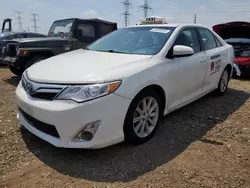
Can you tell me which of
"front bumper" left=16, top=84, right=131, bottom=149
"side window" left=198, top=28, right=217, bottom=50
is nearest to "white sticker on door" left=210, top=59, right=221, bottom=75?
"side window" left=198, top=28, right=217, bottom=50

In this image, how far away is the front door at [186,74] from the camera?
3.46 m

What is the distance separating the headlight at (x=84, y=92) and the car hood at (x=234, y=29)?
719cm

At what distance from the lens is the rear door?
4410 millimetres

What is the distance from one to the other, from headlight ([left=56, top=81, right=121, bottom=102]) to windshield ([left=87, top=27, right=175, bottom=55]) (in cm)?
109

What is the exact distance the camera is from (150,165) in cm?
270

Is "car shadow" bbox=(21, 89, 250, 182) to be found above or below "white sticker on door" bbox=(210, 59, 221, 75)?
below

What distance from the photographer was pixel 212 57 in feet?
14.8

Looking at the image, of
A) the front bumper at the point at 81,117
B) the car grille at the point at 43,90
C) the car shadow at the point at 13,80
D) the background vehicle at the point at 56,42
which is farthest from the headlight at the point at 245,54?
the car grille at the point at 43,90

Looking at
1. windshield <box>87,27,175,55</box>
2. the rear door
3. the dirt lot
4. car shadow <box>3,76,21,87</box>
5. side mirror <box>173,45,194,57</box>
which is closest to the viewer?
the dirt lot

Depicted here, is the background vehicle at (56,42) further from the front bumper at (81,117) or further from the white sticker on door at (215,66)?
the white sticker on door at (215,66)

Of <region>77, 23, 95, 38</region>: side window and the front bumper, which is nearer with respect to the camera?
the front bumper

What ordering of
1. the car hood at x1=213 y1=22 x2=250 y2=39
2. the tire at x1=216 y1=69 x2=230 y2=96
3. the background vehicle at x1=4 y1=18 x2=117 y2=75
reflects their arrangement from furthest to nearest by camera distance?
the car hood at x1=213 y1=22 x2=250 y2=39, the background vehicle at x1=4 y1=18 x2=117 y2=75, the tire at x1=216 y1=69 x2=230 y2=96

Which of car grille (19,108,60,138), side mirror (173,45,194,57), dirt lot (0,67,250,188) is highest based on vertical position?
side mirror (173,45,194,57)

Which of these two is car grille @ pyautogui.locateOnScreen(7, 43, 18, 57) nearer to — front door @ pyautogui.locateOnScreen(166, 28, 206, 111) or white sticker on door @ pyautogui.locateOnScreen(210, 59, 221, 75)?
front door @ pyautogui.locateOnScreen(166, 28, 206, 111)
